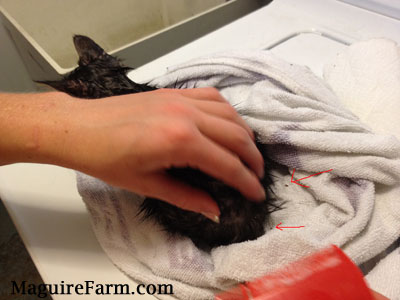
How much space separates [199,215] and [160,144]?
192mm

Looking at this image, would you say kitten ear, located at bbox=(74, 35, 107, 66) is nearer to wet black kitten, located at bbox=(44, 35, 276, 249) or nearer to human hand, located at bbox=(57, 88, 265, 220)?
wet black kitten, located at bbox=(44, 35, 276, 249)

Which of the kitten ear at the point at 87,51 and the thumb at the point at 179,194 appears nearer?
the thumb at the point at 179,194

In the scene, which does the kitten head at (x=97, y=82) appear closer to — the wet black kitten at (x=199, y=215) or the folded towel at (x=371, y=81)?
the wet black kitten at (x=199, y=215)

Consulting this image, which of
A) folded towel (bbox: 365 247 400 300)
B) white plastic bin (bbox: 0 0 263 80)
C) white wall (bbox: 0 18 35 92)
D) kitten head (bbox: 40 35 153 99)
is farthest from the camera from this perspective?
white wall (bbox: 0 18 35 92)

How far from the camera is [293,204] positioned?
629mm

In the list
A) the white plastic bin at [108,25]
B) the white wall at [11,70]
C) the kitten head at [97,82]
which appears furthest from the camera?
the white wall at [11,70]

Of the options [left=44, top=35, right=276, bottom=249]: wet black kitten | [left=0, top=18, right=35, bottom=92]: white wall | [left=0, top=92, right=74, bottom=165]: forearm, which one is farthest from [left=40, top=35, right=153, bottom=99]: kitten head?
[left=0, top=18, right=35, bottom=92]: white wall

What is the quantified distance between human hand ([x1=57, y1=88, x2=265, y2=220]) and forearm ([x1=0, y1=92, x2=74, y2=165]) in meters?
0.02

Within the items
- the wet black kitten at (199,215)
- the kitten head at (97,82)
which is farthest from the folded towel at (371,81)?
the kitten head at (97,82)

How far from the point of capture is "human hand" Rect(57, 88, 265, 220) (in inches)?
15.5

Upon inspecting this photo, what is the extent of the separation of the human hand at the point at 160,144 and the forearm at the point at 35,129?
16mm

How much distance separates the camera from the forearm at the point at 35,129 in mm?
455

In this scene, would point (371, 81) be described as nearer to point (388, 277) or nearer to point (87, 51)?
point (388, 277)

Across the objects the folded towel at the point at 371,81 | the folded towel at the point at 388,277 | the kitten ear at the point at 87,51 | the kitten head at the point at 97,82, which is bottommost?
the folded towel at the point at 388,277
